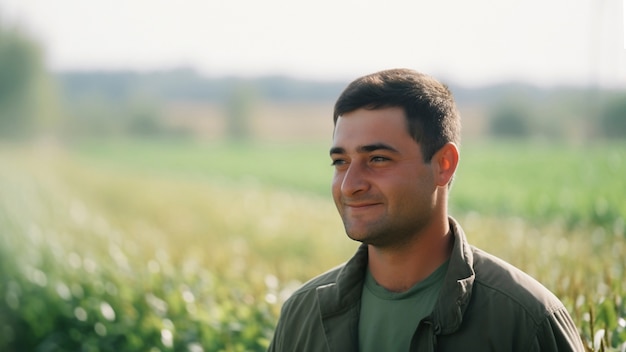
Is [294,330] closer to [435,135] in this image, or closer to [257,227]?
[435,135]

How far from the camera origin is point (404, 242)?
270 cm

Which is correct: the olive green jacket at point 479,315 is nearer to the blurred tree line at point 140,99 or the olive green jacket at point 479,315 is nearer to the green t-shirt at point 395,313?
the green t-shirt at point 395,313

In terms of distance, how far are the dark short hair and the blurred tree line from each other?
25.5ft

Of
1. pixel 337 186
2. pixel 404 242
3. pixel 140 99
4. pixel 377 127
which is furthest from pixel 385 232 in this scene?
pixel 140 99

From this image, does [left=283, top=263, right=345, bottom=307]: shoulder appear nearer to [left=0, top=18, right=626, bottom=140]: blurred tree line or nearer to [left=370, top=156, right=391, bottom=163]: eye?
[left=370, top=156, right=391, bottom=163]: eye

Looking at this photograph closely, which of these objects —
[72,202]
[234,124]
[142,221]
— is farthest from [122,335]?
[234,124]

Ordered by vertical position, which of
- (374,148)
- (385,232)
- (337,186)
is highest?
(374,148)

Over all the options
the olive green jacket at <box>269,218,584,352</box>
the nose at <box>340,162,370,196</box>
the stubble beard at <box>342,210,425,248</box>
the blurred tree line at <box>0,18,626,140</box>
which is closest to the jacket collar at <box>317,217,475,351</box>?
the olive green jacket at <box>269,218,584,352</box>

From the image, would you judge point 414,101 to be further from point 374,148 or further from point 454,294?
point 454,294

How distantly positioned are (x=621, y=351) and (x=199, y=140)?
12.3 meters

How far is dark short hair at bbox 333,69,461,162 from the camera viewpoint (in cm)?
269

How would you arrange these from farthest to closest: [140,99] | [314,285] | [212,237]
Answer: [140,99] → [212,237] → [314,285]

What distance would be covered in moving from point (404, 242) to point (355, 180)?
25 centimetres

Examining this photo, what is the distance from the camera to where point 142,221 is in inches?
396
